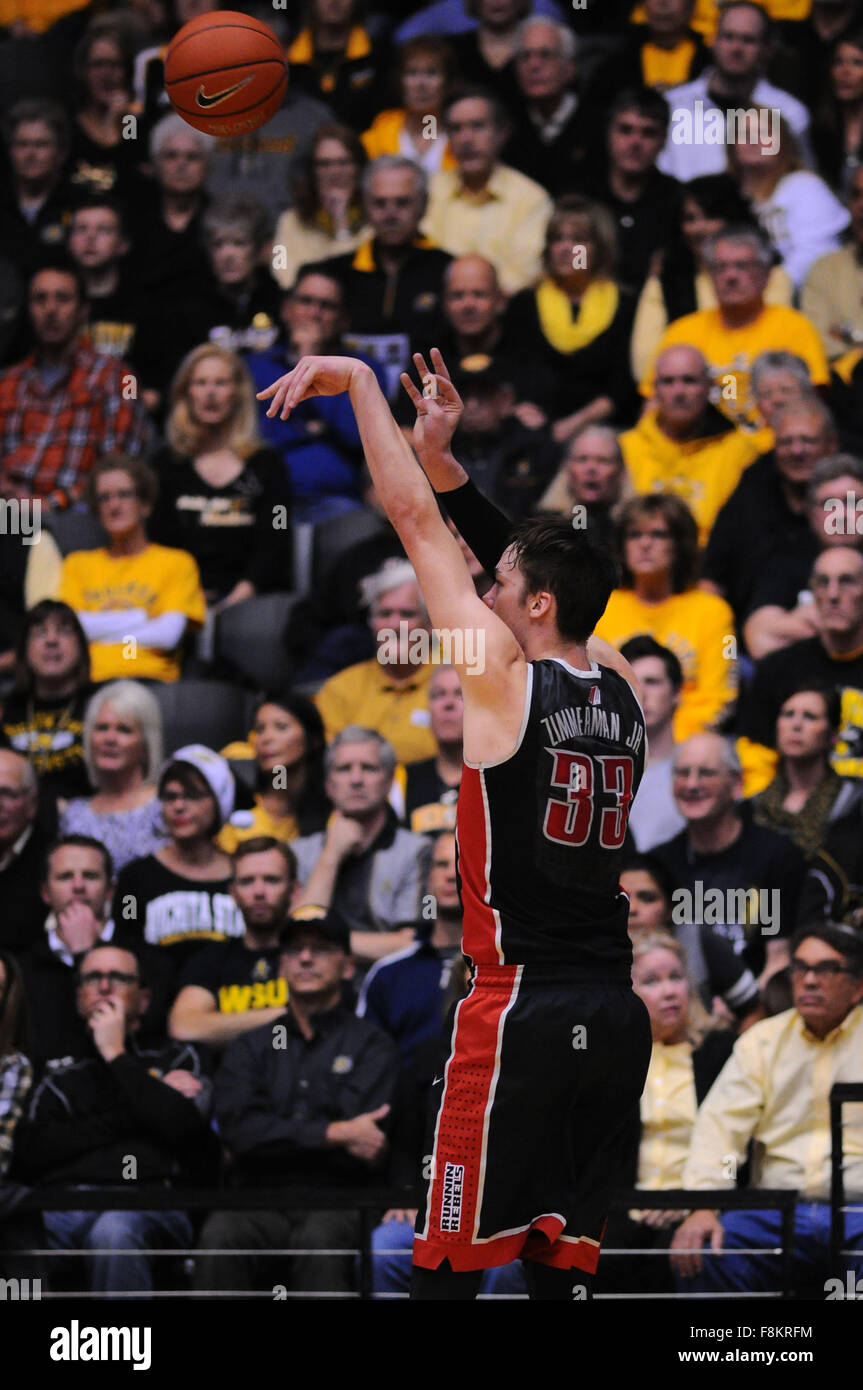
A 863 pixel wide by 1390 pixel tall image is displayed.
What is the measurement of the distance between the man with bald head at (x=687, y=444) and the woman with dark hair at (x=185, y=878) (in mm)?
2772

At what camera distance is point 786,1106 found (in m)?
7.43

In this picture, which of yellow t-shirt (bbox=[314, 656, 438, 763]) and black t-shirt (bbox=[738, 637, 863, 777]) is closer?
black t-shirt (bbox=[738, 637, 863, 777])

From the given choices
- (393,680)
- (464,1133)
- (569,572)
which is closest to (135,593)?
(393,680)

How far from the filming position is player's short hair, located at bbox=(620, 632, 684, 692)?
8.80 meters

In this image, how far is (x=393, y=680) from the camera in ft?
31.9

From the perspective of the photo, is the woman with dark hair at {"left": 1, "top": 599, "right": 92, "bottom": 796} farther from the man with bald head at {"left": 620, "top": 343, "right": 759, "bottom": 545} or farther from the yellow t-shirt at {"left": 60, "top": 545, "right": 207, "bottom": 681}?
the man with bald head at {"left": 620, "top": 343, "right": 759, "bottom": 545}

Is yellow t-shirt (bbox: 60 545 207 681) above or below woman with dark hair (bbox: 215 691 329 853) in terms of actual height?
above

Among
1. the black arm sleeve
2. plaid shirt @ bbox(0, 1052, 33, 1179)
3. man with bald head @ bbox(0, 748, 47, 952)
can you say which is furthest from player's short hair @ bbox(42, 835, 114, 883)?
the black arm sleeve

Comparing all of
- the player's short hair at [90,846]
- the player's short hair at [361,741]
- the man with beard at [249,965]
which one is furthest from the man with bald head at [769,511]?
the player's short hair at [90,846]

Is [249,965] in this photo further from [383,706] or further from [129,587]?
[129,587]

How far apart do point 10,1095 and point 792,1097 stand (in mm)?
2763

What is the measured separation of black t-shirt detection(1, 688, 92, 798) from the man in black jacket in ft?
6.77

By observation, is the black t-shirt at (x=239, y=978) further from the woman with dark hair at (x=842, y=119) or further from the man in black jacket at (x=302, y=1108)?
the woman with dark hair at (x=842, y=119)

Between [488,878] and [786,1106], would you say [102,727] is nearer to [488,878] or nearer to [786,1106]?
[786,1106]
